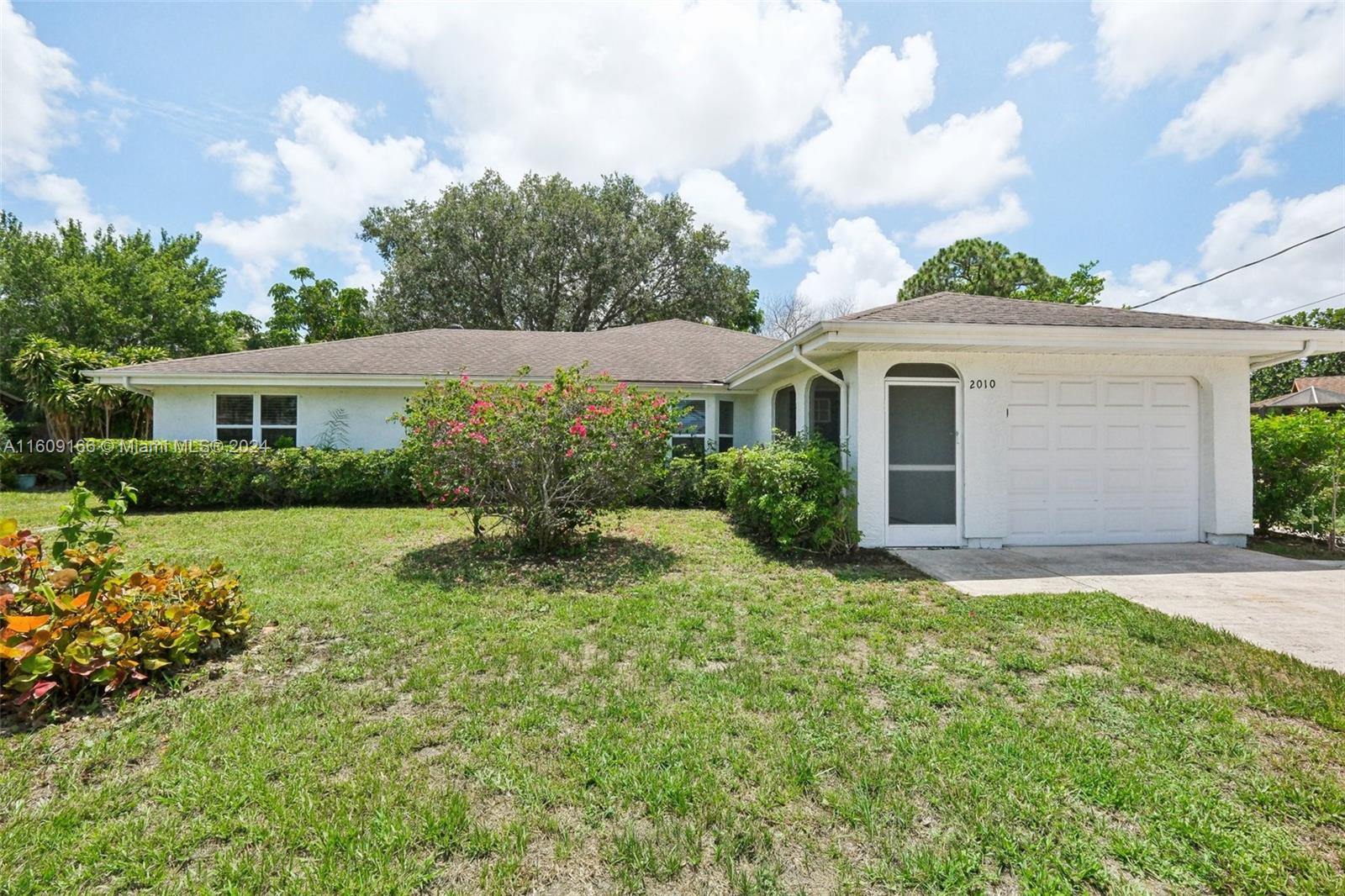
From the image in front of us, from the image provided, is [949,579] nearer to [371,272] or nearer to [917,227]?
[917,227]

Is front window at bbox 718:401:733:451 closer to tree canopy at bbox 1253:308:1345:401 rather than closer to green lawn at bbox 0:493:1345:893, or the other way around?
green lawn at bbox 0:493:1345:893

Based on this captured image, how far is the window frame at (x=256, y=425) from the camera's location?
1225cm

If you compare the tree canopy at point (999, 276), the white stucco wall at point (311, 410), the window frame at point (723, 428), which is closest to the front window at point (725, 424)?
the window frame at point (723, 428)

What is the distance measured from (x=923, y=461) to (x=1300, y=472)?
539 centimetres

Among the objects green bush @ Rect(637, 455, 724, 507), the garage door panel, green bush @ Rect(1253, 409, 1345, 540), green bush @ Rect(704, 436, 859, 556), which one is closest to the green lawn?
green bush @ Rect(704, 436, 859, 556)

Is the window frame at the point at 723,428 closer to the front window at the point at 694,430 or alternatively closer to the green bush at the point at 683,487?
the front window at the point at 694,430

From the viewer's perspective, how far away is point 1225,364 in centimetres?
786

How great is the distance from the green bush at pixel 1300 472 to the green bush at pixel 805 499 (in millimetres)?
6463

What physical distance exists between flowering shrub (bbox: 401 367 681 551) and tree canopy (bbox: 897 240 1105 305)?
23.8m

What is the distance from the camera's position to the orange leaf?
10.1 ft

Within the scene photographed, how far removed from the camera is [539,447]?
6.46m

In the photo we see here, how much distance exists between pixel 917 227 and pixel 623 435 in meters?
17.5

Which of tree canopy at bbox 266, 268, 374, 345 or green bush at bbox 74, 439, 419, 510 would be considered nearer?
green bush at bbox 74, 439, 419, 510

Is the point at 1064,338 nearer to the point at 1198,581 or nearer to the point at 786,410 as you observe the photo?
the point at 1198,581
